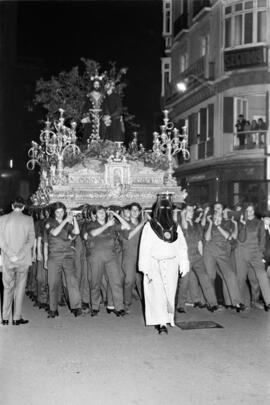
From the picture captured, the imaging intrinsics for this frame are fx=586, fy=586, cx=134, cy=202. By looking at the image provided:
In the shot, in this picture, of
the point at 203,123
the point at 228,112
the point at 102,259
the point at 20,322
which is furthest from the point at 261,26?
the point at 20,322

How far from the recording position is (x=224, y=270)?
912 cm

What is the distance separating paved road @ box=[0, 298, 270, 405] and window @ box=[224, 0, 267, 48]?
1484cm

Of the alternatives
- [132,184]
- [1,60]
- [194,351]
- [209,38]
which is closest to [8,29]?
[1,60]

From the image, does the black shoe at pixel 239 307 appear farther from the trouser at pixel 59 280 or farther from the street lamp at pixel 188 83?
the street lamp at pixel 188 83

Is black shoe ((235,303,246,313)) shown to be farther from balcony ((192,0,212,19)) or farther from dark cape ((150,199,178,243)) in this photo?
balcony ((192,0,212,19))

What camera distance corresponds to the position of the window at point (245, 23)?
2083 centimetres

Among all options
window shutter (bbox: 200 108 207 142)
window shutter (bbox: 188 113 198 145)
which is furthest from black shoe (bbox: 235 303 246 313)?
window shutter (bbox: 188 113 198 145)

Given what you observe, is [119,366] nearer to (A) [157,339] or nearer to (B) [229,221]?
(A) [157,339]

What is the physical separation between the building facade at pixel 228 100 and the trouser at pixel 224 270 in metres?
10.0

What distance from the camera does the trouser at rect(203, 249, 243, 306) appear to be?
905 centimetres

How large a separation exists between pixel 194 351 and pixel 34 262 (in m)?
4.90

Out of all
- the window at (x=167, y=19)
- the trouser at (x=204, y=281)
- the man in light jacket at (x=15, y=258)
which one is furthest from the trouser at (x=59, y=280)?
the window at (x=167, y=19)

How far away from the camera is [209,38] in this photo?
77.7 feet

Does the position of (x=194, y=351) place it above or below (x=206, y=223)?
below
